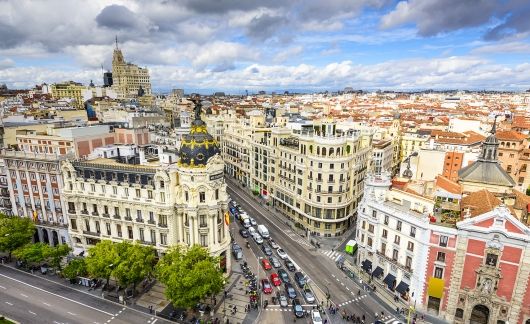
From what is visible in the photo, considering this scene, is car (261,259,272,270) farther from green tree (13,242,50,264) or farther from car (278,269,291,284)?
green tree (13,242,50,264)

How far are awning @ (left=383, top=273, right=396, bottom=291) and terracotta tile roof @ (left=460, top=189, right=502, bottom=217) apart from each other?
2015 centimetres

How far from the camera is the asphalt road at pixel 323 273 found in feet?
225

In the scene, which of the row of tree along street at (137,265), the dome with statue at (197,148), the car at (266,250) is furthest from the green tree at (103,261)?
the car at (266,250)

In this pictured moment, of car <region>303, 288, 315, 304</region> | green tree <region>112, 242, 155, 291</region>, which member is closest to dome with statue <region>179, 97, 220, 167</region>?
green tree <region>112, 242, 155, 291</region>

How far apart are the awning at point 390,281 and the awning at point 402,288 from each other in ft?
5.02

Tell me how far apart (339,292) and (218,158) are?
39.9 metres

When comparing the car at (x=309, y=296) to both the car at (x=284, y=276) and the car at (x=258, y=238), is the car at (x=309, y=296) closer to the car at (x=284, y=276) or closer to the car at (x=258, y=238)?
the car at (x=284, y=276)

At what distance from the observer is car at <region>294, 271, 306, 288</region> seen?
7544cm

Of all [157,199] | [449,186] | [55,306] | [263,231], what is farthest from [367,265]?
[55,306]

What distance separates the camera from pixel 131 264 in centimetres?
6588

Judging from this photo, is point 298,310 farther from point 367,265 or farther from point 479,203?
point 479,203

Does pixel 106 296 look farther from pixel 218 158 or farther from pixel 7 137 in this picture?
pixel 7 137

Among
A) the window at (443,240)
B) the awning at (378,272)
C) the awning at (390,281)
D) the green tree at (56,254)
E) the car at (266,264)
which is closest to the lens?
the window at (443,240)

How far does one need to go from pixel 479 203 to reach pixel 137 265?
67.7 m
